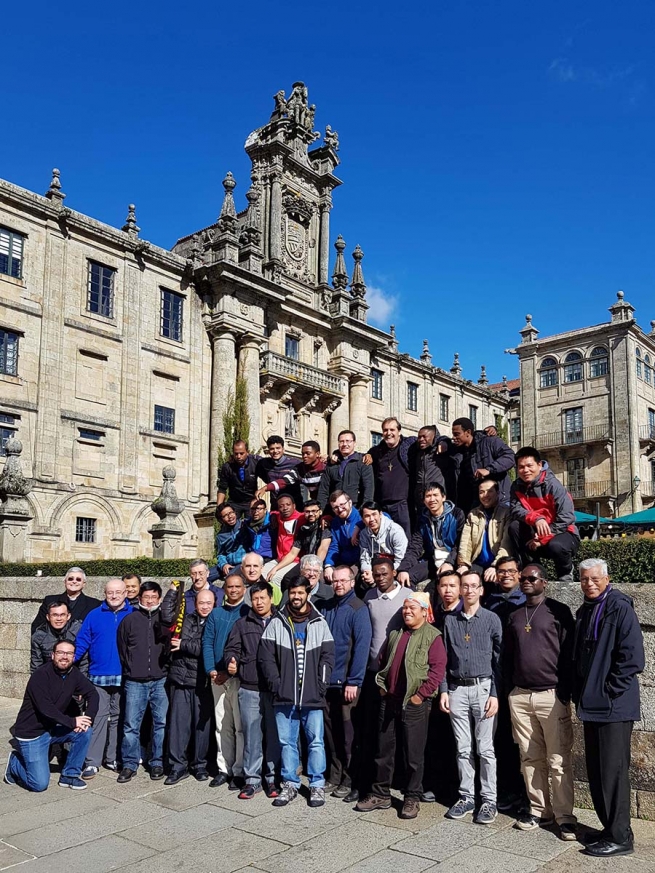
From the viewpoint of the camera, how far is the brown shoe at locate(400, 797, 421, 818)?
258 inches

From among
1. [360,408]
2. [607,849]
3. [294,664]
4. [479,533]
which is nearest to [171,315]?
[360,408]

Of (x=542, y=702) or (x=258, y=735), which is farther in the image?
(x=258, y=735)

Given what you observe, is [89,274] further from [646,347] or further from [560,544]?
[646,347]

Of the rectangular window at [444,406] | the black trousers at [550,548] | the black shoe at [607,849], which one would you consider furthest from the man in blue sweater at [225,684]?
the rectangular window at [444,406]

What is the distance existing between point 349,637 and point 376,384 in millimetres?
38446

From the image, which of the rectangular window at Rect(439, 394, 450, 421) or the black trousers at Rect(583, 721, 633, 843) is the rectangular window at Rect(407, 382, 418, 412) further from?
the black trousers at Rect(583, 721, 633, 843)

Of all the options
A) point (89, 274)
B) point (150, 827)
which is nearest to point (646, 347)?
point (89, 274)

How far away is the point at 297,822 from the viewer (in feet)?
21.4

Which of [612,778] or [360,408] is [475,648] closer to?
[612,778]

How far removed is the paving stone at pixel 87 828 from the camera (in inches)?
243

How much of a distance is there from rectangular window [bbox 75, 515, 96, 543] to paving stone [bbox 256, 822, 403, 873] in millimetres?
23906

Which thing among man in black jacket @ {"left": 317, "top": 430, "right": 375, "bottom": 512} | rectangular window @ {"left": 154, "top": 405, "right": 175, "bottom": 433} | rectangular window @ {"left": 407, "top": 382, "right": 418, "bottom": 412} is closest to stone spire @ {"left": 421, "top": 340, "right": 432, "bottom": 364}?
rectangular window @ {"left": 407, "top": 382, "right": 418, "bottom": 412}

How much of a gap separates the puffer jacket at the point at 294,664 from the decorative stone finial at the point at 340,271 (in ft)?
114

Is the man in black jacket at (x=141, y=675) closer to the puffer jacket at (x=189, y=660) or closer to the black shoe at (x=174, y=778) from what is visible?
the puffer jacket at (x=189, y=660)
